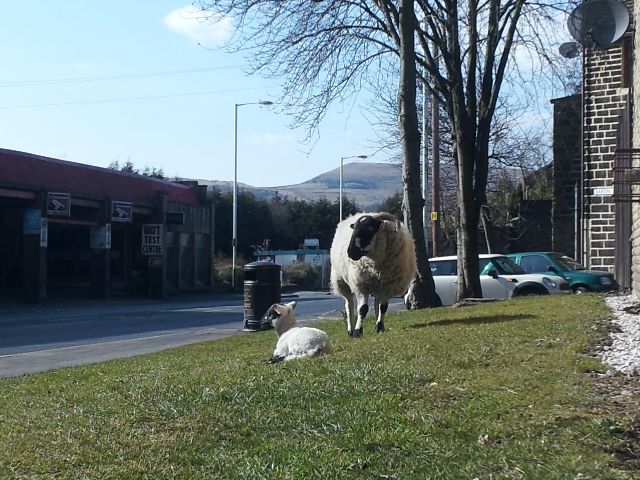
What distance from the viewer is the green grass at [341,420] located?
4922 millimetres

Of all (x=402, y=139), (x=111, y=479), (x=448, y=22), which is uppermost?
(x=448, y=22)

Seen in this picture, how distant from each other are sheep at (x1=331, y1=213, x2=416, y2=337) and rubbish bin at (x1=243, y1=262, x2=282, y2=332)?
6.30 m

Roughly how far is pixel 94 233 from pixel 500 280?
23.2 metres

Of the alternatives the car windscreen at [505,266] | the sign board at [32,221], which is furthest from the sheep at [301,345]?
the sign board at [32,221]

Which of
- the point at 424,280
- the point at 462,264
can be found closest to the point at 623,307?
the point at 424,280

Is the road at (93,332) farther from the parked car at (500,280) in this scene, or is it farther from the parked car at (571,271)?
the parked car at (571,271)

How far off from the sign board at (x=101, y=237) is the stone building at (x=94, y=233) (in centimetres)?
5

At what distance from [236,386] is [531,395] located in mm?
2395

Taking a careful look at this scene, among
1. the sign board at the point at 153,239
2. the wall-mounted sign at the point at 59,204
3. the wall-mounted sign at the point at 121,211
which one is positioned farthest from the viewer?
the sign board at the point at 153,239

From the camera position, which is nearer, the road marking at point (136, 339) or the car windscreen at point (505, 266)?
the road marking at point (136, 339)

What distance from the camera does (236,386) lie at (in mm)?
7188

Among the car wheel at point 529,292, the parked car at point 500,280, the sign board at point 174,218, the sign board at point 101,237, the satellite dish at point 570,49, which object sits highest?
Answer: the satellite dish at point 570,49

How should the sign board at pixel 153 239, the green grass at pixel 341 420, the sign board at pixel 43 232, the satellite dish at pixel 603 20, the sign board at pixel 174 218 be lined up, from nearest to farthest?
1. the green grass at pixel 341 420
2. the satellite dish at pixel 603 20
3. the sign board at pixel 43 232
4. the sign board at pixel 153 239
5. the sign board at pixel 174 218

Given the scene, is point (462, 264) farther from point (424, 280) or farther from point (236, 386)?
point (236, 386)
